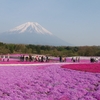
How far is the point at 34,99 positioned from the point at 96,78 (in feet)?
19.6

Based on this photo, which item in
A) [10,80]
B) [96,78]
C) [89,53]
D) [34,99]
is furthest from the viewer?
[89,53]

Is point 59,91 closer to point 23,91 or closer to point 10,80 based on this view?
point 23,91

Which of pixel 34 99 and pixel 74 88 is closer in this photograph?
pixel 34 99

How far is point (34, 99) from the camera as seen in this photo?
10.4 m

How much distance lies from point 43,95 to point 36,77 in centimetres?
428

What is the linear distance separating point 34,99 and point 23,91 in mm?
1445

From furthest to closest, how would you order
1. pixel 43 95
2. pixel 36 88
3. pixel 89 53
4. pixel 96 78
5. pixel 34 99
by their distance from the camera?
pixel 89 53, pixel 96 78, pixel 36 88, pixel 43 95, pixel 34 99

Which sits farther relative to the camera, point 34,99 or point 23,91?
point 23,91

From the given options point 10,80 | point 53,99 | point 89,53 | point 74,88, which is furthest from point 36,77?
point 89,53

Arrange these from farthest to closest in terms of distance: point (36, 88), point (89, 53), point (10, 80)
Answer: point (89, 53), point (10, 80), point (36, 88)

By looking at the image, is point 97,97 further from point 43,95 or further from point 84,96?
point 43,95

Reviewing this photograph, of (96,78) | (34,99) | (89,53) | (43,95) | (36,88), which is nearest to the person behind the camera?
(34,99)

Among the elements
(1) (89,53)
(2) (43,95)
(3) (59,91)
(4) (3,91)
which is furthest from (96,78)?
(1) (89,53)

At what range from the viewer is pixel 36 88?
12.4 meters
